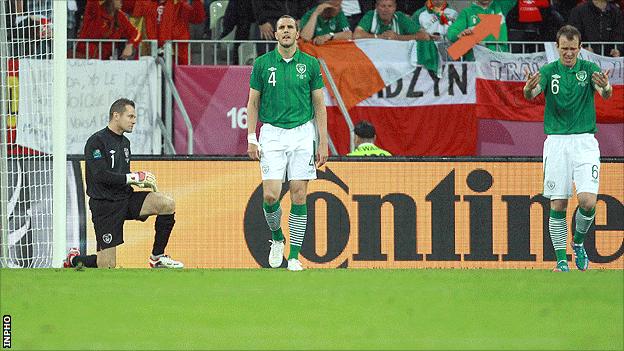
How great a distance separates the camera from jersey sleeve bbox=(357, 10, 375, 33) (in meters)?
16.2

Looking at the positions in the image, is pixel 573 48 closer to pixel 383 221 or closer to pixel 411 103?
pixel 383 221

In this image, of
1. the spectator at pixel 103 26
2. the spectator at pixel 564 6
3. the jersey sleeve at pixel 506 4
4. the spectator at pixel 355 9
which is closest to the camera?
the spectator at pixel 103 26

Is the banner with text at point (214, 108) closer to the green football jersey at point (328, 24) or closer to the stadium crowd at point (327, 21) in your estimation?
the stadium crowd at point (327, 21)

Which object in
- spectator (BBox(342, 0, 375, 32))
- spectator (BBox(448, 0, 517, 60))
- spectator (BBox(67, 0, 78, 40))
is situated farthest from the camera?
spectator (BBox(342, 0, 375, 32))

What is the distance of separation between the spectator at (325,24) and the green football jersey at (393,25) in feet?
0.84

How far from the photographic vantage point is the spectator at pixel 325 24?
15.7m

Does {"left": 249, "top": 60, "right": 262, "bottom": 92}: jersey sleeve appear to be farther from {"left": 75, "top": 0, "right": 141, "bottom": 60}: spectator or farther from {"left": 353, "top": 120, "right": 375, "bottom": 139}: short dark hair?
{"left": 75, "top": 0, "right": 141, "bottom": 60}: spectator

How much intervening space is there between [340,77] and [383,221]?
2.43 meters

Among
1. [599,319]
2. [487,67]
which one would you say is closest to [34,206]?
[487,67]

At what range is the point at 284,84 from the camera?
34.9 feet

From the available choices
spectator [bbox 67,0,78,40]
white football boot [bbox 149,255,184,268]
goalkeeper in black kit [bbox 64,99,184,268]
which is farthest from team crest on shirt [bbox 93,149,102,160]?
spectator [bbox 67,0,78,40]

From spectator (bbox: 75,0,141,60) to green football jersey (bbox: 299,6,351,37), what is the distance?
2179 millimetres

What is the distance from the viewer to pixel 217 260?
546 inches

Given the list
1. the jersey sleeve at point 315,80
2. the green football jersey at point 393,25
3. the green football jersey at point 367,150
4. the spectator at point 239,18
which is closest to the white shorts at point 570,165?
the jersey sleeve at point 315,80
